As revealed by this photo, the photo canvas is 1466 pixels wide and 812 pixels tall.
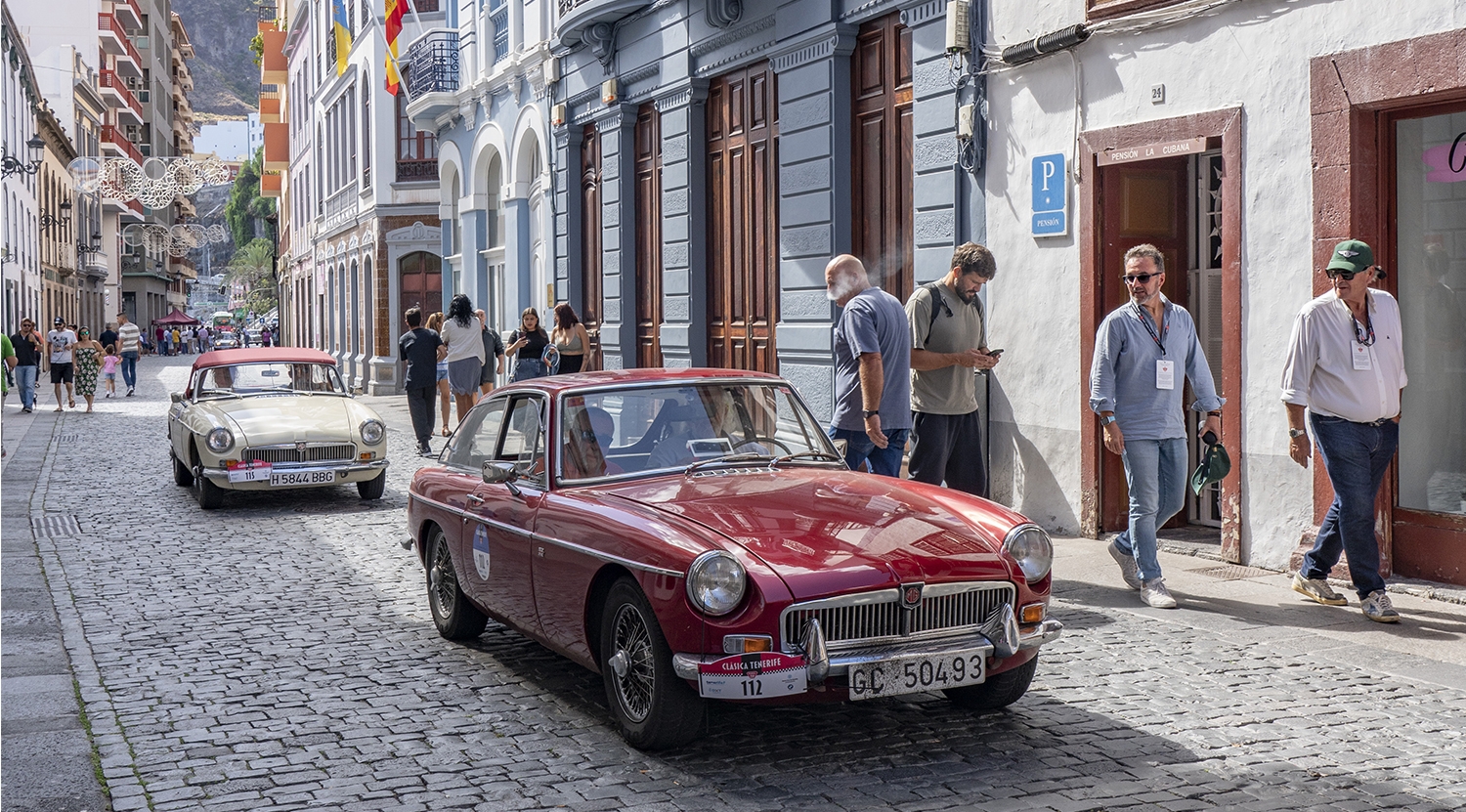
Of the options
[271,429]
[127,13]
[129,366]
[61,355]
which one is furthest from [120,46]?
[271,429]

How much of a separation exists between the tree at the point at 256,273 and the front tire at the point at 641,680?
127 meters

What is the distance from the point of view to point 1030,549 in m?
5.59

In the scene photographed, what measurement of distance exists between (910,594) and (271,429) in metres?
9.13

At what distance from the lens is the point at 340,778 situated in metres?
5.19

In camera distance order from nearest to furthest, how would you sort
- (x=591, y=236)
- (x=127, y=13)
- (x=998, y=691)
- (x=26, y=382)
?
(x=998, y=691) < (x=591, y=236) < (x=26, y=382) < (x=127, y=13)

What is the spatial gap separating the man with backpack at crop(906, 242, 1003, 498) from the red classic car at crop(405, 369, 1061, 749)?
2.30 meters

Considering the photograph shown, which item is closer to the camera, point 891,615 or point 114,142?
point 891,615

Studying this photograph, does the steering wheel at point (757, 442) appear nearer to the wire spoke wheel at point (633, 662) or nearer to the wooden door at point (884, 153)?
the wire spoke wheel at point (633, 662)

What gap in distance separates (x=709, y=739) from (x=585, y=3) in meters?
14.1

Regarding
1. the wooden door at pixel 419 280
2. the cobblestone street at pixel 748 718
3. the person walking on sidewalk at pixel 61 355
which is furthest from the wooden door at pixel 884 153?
the wooden door at pixel 419 280

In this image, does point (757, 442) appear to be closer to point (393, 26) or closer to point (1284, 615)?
point (1284, 615)

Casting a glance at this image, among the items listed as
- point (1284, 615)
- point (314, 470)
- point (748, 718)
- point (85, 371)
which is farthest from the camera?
point (85, 371)

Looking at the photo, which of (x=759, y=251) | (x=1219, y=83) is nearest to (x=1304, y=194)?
(x=1219, y=83)

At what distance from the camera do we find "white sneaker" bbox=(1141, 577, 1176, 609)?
798 centimetres
